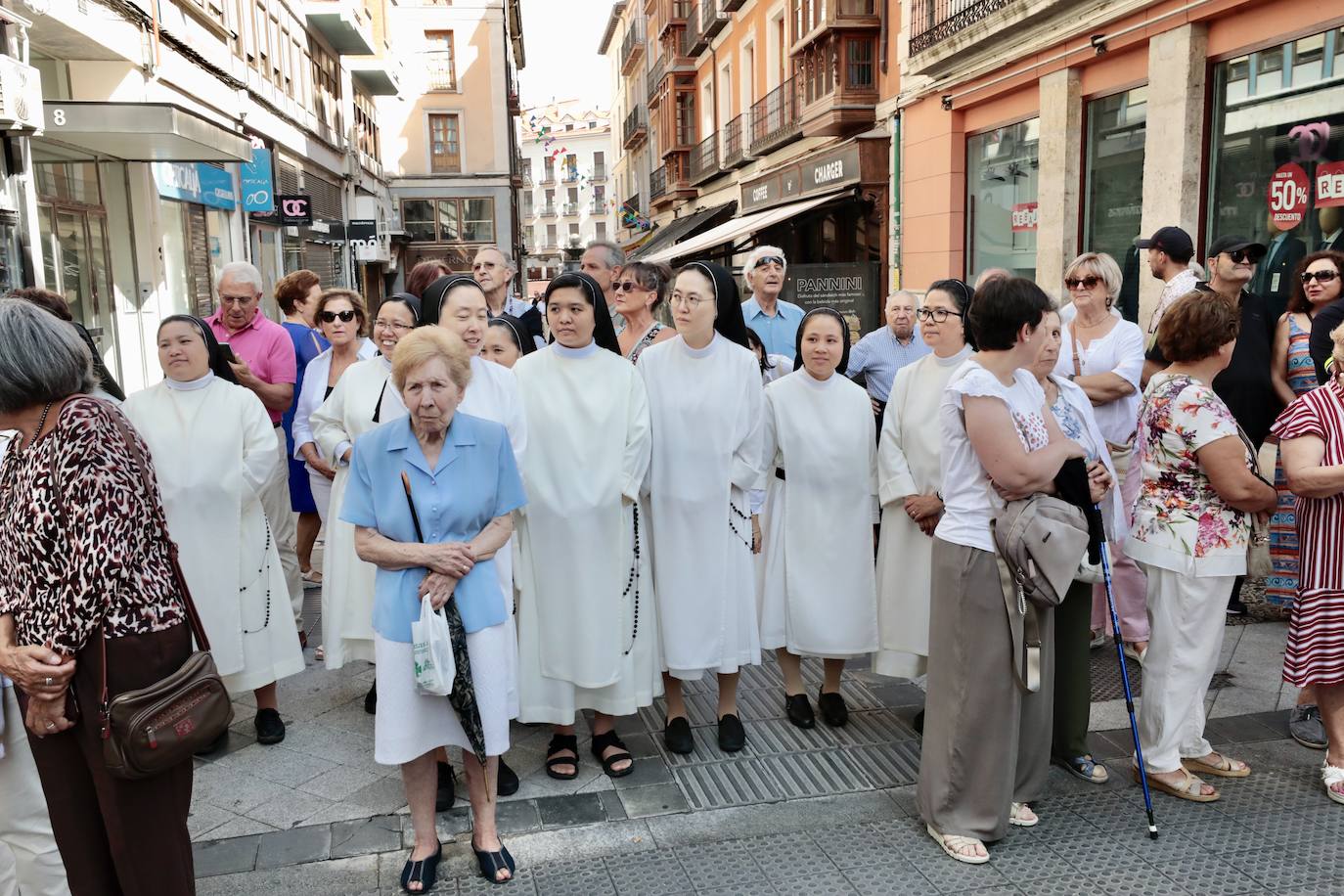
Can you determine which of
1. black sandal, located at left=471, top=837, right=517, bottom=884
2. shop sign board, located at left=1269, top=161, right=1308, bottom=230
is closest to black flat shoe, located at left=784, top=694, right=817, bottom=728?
black sandal, located at left=471, top=837, right=517, bottom=884

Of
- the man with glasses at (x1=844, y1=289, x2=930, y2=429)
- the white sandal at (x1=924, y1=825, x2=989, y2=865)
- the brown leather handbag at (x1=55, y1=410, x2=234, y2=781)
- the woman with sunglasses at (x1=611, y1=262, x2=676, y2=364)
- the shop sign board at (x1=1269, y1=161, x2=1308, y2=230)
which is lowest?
the white sandal at (x1=924, y1=825, x2=989, y2=865)

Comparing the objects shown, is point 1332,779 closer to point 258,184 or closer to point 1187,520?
point 1187,520

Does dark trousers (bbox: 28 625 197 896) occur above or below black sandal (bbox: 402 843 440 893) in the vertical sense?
above

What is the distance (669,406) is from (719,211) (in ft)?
76.8

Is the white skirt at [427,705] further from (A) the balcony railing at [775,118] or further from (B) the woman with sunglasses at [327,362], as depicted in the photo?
(A) the balcony railing at [775,118]

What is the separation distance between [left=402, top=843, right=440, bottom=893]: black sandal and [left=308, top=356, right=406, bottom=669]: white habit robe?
3.94ft

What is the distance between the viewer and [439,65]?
4606 centimetres

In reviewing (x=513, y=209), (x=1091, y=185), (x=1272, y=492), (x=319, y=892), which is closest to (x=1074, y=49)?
(x=1091, y=185)

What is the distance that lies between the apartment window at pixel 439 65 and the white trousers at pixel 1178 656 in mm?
46231

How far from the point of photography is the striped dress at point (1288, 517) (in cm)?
541

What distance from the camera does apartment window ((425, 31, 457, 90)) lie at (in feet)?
150

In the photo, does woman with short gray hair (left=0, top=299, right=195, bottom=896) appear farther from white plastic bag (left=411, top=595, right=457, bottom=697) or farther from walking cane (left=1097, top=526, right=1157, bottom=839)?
walking cane (left=1097, top=526, right=1157, bottom=839)

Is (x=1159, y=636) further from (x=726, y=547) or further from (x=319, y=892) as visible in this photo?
(x=319, y=892)

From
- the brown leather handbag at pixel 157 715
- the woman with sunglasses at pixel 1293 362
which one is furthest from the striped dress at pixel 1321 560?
the brown leather handbag at pixel 157 715
